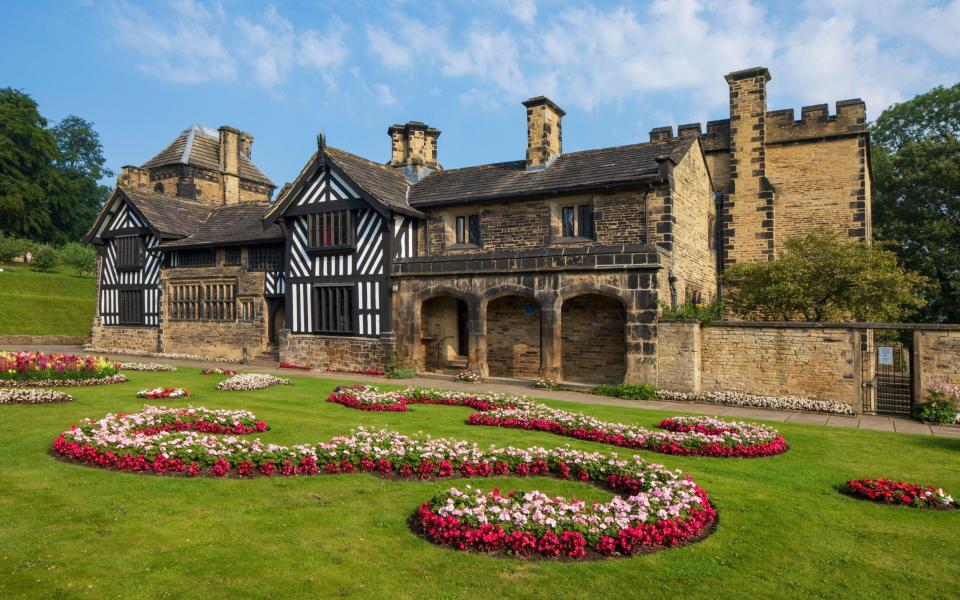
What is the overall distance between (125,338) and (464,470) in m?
29.1

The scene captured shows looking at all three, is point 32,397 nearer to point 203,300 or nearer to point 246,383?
point 246,383

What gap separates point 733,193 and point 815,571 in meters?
22.0

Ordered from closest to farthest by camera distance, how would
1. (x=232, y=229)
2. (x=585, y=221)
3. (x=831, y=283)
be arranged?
1. (x=831, y=283)
2. (x=585, y=221)
3. (x=232, y=229)

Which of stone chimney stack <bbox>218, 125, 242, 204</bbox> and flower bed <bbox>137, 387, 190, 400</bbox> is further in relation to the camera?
stone chimney stack <bbox>218, 125, 242, 204</bbox>

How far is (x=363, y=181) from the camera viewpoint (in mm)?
22422

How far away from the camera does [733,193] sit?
2512cm

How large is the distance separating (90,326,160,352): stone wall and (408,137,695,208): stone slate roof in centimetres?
1610

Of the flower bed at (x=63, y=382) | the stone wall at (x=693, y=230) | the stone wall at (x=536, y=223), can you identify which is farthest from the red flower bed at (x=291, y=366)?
the stone wall at (x=693, y=230)

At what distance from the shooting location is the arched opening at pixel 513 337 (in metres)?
21.4

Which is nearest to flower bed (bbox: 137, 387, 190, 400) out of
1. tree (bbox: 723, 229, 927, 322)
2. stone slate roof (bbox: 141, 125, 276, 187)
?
tree (bbox: 723, 229, 927, 322)

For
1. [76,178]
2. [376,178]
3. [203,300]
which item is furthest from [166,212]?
[76,178]

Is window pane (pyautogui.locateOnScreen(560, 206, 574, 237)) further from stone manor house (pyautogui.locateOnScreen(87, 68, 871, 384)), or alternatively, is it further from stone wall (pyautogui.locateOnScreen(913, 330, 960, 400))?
stone wall (pyautogui.locateOnScreen(913, 330, 960, 400))

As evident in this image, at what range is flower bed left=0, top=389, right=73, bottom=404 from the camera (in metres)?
13.2

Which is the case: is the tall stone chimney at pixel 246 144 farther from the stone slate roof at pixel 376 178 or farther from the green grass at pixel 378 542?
the green grass at pixel 378 542
